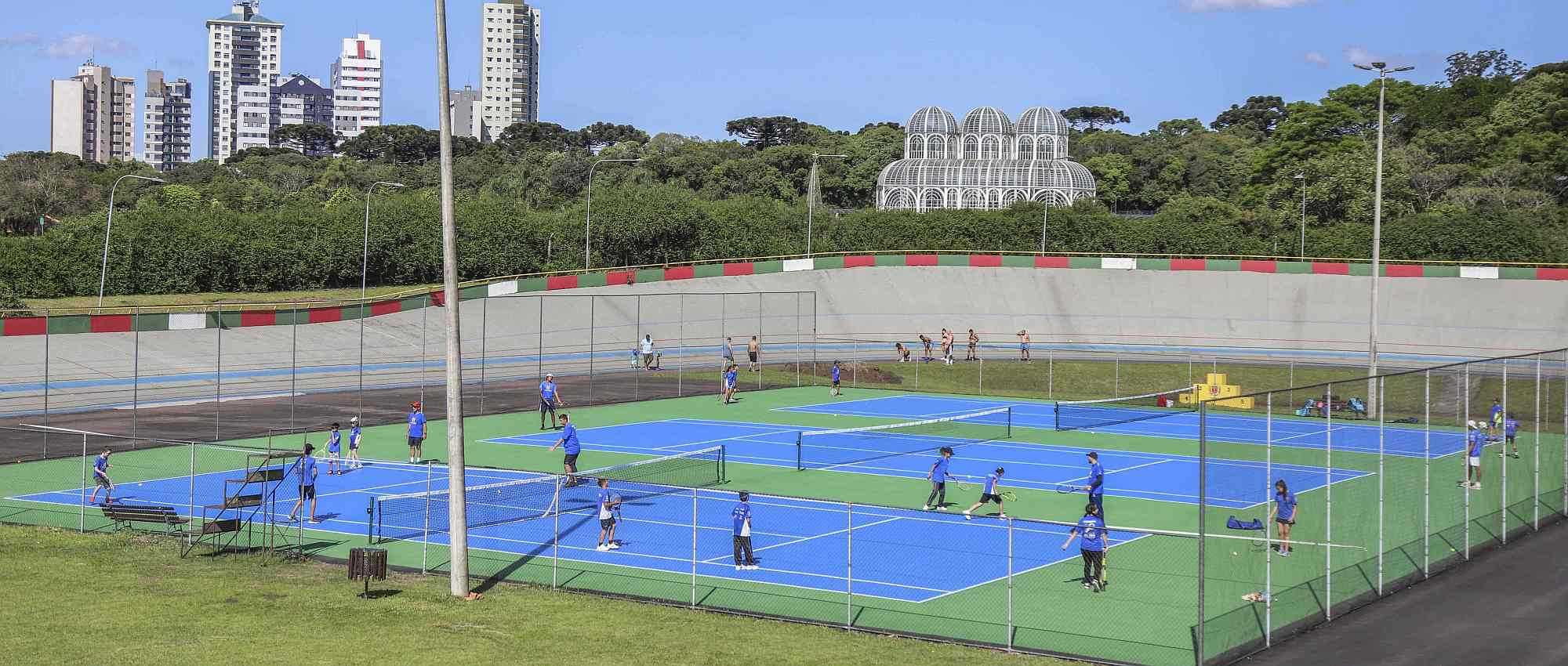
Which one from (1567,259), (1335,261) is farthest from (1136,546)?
(1567,259)

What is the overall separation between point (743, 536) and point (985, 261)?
217 ft

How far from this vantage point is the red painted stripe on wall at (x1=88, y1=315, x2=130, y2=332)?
5700cm

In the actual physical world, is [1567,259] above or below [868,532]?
above

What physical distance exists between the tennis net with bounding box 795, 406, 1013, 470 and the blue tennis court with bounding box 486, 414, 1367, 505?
0.17 feet

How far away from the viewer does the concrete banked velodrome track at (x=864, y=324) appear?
5897 cm

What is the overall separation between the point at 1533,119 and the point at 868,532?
10368 cm

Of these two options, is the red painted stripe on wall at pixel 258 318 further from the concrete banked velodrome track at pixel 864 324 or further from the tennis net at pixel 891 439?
the tennis net at pixel 891 439

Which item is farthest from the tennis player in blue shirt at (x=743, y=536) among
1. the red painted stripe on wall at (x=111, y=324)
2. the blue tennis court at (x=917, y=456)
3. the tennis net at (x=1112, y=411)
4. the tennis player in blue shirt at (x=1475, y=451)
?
the red painted stripe on wall at (x=111, y=324)

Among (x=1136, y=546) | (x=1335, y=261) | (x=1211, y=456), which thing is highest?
(x=1335, y=261)

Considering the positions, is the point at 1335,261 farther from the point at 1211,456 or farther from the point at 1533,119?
the point at 1211,456

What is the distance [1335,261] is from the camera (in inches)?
3378

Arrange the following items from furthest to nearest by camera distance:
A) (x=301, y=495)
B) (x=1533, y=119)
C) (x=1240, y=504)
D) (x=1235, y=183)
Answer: (x=1235, y=183) < (x=1533, y=119) < (x=1240, y=504) < (x=301, y=495)

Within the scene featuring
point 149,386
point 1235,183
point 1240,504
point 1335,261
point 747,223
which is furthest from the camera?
point 1235,183

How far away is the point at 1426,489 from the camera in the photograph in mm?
25641
